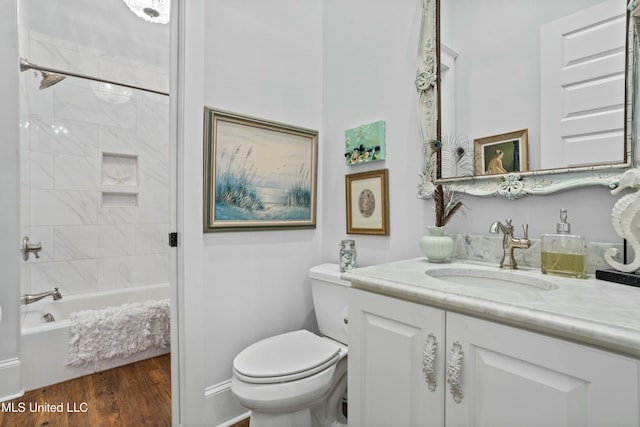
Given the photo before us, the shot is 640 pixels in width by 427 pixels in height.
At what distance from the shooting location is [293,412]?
1.28m

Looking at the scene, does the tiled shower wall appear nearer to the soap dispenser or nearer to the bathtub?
the bathtub

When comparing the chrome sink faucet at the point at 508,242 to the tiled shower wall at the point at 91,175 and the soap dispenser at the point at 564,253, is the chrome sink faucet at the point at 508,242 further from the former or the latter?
the tiled shower wall at the point at 91,175

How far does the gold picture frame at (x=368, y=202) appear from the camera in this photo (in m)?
1.64

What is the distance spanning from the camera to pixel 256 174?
1680mm

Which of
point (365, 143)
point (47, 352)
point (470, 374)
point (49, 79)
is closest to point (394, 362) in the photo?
point (470, 374)

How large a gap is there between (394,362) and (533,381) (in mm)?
342

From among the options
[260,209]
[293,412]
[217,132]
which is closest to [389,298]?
[293,412]

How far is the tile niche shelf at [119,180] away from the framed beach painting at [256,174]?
5.46ft

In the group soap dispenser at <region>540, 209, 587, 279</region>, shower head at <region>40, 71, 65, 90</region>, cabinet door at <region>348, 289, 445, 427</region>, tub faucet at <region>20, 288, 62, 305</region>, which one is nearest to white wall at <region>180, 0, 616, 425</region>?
soap dispenser at <region>540, 209, 587, 279</region>

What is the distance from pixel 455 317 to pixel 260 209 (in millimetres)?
1165

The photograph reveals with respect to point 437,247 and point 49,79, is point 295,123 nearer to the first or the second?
point 437,247

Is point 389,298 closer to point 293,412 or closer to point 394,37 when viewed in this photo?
point 293,412

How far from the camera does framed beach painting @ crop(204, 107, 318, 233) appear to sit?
5.00 feet

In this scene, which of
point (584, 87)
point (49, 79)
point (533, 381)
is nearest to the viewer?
point (533, 381)
